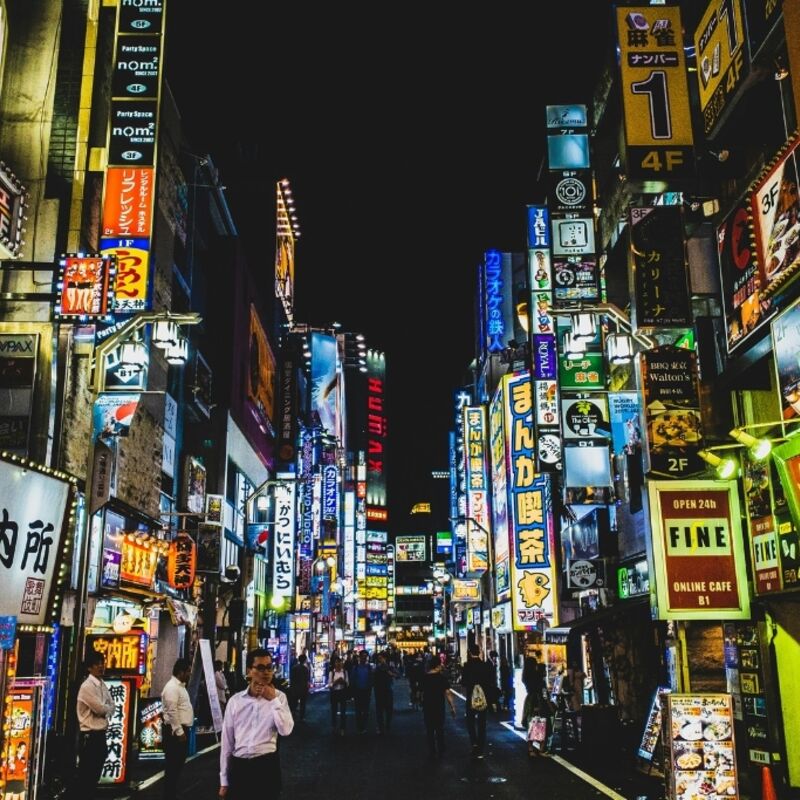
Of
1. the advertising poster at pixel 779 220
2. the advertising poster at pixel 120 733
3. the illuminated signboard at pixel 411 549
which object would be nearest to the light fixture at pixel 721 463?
the advertising poster at pixel 779 220

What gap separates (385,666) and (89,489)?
1107cm

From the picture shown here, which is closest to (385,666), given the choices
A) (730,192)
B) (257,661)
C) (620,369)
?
(620,369)

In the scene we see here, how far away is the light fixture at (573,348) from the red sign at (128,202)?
9357 millimetres

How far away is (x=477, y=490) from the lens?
4275 centimetres

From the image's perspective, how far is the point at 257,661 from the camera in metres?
7.08

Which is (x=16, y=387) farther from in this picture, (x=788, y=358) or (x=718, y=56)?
(x=718, y=56)

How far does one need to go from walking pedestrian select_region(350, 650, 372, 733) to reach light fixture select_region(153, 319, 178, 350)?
10.6 meters

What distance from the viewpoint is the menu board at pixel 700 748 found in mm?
8734

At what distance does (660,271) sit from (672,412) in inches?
99.9

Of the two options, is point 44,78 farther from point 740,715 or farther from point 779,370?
point 740,715

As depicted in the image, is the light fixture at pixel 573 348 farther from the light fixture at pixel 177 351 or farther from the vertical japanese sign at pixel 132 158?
the vertical japanese sign at pixel 132 158

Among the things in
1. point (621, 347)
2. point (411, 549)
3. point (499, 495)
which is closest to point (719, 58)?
point (621, 347)

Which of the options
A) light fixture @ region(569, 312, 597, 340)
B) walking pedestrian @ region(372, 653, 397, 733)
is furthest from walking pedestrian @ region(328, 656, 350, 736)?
light fixture @ region(569, 312, 597, 340)

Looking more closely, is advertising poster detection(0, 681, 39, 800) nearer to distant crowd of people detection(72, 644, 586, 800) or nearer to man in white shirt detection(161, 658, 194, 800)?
distant crowd of people detection(72, 644, 586, 800)
